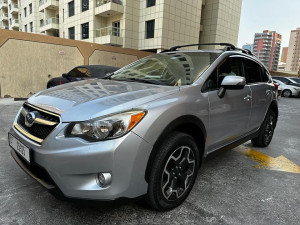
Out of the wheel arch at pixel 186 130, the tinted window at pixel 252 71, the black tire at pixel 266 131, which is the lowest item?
the black tire at pixel 266 131

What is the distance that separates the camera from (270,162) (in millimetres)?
3705

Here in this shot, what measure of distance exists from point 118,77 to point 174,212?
1.75 m

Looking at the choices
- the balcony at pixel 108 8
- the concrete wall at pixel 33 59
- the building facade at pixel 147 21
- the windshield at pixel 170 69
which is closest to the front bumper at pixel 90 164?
the windshield at pixel 170 69

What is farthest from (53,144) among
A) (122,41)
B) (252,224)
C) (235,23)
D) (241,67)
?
(235,23)

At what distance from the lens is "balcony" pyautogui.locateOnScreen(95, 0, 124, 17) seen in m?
21.9

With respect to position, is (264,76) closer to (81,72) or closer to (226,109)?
(226,109)

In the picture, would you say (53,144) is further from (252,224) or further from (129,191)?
(252,224)

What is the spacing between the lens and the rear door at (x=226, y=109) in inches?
99.7

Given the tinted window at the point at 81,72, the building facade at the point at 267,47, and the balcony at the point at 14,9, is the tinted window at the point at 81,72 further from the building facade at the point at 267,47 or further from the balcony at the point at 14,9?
the building facade at the point at 267,47

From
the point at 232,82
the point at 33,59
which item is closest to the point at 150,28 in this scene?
the point at 33,59

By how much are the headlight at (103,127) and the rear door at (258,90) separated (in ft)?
7.26

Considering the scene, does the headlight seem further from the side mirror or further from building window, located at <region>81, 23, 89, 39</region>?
building window, located at <region>81, 23, 89, 39</region>

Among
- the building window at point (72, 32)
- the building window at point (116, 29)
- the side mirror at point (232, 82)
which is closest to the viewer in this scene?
the side mirror at point (232, 82)

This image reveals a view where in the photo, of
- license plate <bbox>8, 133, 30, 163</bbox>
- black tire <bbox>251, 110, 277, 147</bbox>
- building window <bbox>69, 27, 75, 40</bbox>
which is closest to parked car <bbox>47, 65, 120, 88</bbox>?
black tire <bbox>251, 110, 277, 147</bbox>
